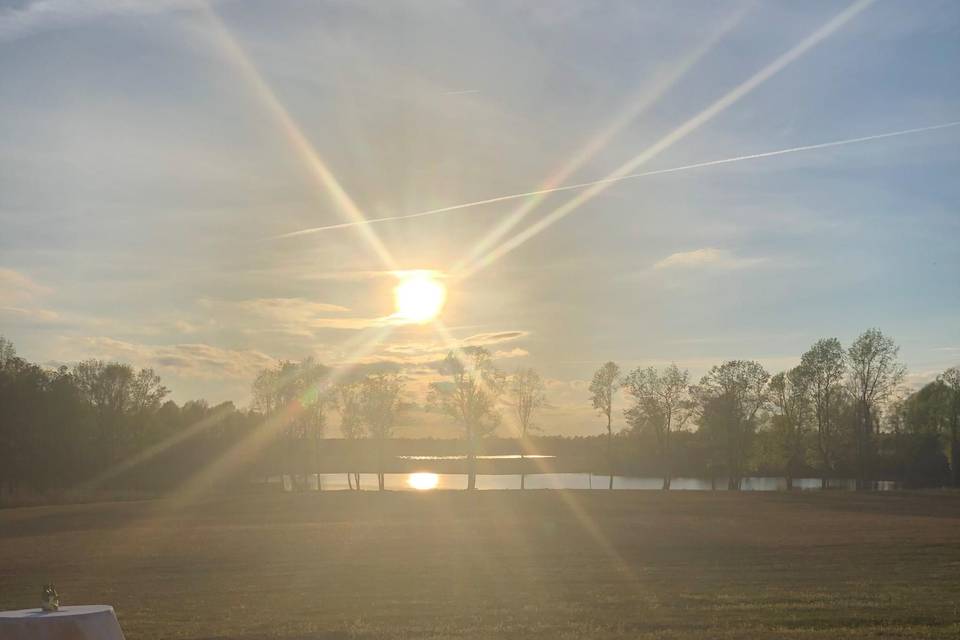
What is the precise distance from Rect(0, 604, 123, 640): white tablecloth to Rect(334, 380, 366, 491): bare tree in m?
86.5

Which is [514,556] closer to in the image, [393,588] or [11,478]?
[393,588]

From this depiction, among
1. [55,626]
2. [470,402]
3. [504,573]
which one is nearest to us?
[55,626]

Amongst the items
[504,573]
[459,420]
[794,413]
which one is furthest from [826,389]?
[504,573]

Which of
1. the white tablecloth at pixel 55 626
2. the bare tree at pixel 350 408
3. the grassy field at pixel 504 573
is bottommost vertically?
the grassy field at pixel 504 573

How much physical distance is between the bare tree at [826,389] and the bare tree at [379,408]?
137ft

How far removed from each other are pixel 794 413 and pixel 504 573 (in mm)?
75123

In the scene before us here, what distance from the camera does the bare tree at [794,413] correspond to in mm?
91625

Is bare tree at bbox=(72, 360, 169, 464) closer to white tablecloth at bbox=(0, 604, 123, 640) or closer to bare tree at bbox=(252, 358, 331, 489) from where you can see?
bare tree at bbox=(252, 358, 331, 489)

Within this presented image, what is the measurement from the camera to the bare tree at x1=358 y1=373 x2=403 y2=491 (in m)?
93.2

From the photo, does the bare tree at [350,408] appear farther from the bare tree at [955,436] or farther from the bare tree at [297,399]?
the bare tree at [955,436]

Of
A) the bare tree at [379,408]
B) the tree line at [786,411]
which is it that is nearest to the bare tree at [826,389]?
the tree line at [786,411]

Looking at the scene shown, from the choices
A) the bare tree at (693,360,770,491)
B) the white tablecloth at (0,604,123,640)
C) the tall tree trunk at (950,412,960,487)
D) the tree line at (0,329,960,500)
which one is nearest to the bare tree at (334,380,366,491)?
the tree line at (0,329,960,500)

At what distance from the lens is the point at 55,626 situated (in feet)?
29.6

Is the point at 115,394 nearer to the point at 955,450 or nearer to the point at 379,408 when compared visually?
the point at 379,408
